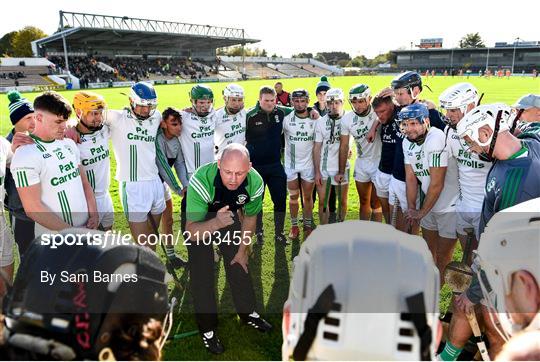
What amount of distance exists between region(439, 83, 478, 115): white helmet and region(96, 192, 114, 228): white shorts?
4150mm

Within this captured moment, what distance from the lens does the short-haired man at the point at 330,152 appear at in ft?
19.5

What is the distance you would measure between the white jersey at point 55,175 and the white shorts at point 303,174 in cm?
340

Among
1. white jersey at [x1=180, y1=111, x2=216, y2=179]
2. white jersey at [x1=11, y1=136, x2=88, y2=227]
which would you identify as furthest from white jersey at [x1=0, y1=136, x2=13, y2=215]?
white jersey at [x1=180, y1=111, x2=216, y2=179]

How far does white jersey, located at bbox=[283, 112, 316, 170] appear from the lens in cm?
614

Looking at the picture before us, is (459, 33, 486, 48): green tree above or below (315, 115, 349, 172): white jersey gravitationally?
above

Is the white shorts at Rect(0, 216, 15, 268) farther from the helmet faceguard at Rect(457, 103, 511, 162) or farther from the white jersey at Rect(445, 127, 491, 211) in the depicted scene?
the white jersey at Rect(445, 127, 491, 211)

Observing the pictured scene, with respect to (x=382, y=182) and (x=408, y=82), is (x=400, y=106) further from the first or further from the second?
(x=382, y=182)

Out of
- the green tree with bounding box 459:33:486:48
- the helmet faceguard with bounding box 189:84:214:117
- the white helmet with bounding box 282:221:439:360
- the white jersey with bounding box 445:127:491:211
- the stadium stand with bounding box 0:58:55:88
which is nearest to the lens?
the white helmet with bounding box 282:221:439:360

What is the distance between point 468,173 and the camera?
4078mm

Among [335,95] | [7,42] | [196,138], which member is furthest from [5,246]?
[7,42]

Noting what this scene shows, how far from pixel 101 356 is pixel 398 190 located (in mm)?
4402

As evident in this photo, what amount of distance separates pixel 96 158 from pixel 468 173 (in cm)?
418

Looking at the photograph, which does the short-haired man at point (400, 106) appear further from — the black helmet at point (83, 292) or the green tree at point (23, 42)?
the green tree at point (23, 42)

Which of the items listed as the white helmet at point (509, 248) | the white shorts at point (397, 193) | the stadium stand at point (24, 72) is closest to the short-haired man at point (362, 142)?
the white shorts at point (397, 193)
